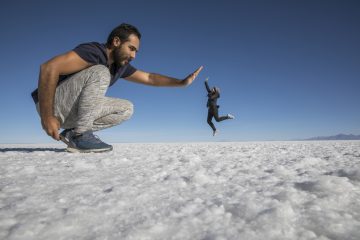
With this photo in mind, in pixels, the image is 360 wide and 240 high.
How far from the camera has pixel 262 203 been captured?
952 mm

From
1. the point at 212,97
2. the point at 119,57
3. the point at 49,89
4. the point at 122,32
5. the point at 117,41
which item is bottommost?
the point at 49,89

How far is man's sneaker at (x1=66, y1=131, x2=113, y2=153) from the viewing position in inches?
110

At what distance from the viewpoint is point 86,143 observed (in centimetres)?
279

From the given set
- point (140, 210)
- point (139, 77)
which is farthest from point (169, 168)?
point (139, 77)

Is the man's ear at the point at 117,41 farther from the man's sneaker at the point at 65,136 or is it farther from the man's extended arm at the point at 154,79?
the man's sneaker at the point at 65,136

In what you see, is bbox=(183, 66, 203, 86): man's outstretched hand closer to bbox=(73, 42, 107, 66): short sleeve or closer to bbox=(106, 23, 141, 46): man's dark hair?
bbox=(106, 23, 141, 46): man's dark hair

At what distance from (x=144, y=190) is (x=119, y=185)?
0.16 m

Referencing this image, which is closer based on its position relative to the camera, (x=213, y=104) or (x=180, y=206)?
(x=180, y=206)

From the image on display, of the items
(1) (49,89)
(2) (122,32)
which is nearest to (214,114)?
(2) (122,32)

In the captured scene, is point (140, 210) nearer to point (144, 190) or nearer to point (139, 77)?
point (144, 190)

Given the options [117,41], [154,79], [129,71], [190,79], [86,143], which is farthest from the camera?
[154,79]

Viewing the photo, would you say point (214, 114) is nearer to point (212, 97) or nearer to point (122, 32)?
point (212, 97)

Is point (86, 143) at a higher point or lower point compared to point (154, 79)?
lower

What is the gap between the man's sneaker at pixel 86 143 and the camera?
110 inches
